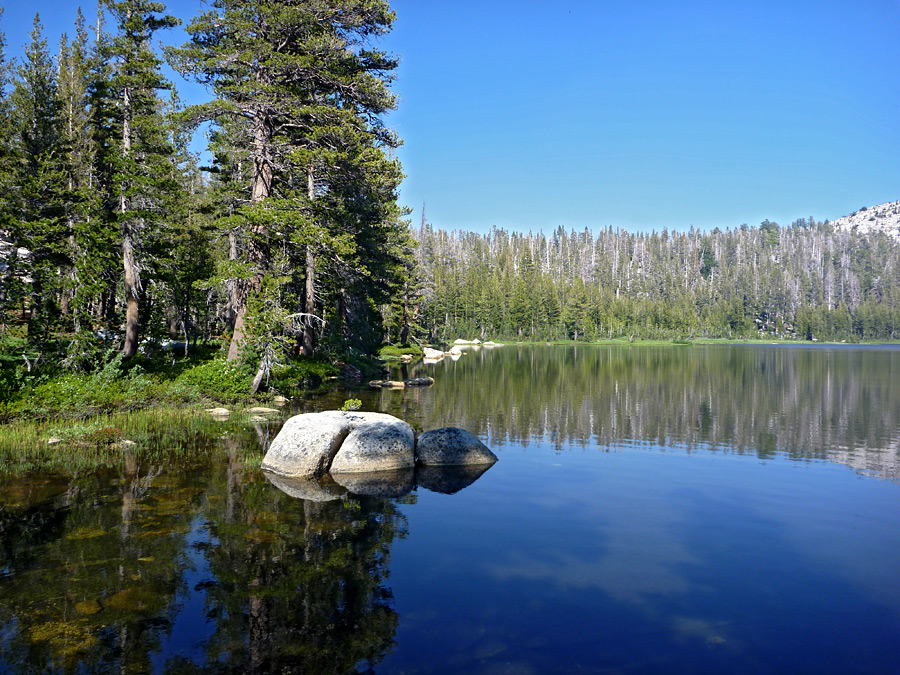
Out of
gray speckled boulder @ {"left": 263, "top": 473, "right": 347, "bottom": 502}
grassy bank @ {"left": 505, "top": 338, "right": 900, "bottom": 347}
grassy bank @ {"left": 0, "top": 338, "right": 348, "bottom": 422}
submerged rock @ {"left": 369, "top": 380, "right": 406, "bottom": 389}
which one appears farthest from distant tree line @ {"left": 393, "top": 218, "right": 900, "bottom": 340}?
gray speckled boulder @ {"left": 263, "top": 473, "right": 347, "bottom": 502}

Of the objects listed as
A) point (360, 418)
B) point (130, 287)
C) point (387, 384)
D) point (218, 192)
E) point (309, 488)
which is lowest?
point (309, 488)

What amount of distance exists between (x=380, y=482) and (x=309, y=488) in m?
1.74

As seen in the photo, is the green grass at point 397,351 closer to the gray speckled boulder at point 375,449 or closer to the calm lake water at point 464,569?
the gray speckled boulder at point 375,449

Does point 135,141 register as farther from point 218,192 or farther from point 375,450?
point 375,450

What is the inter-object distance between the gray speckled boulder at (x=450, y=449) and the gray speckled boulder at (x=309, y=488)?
3.04m

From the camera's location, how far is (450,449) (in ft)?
52.2

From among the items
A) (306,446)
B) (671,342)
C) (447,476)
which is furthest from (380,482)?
(671,342)

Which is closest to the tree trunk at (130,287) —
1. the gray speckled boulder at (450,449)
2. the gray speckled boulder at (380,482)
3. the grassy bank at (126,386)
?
the grassy bank at (126,386)

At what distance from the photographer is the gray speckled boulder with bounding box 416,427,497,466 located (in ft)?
51.3

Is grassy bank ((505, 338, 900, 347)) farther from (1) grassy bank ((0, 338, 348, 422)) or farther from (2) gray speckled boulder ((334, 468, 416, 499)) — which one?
(2) gray speckled boulder ((334, 468, 416, 499))

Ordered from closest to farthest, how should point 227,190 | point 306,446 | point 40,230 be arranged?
1. point 306,446
2. point 40,230
3. point 227,190

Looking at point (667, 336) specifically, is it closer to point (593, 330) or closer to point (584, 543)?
point (593, 330)

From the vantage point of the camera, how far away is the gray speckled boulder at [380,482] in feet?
41.9

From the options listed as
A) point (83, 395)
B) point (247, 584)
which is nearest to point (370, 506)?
point (247, 584)
